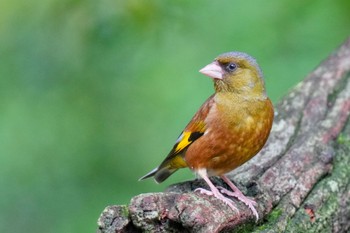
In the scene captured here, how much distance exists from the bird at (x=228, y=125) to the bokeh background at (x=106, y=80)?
1.60 meters

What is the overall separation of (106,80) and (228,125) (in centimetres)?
273

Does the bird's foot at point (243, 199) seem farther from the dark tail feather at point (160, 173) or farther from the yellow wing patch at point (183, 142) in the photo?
the dark tail feather at point (160, 173)

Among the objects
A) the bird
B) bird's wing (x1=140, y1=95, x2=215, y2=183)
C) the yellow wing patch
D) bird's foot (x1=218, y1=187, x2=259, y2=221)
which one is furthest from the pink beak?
bird's foot (x1=218, y1=187, x2=259, y2=221)

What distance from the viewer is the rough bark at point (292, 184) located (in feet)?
15.1

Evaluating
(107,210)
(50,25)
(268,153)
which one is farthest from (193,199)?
(50,25)

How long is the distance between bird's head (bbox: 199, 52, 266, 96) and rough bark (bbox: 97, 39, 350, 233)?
61 centimetres

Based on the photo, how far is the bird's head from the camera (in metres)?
5.79

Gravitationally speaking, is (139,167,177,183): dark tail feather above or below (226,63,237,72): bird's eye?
below

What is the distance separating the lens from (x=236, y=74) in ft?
19.1

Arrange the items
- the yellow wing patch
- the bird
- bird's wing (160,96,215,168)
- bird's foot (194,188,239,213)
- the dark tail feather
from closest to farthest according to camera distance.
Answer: bird's foot (194,188,239,213) < the bird < bird's wing (160,96,215,168) < the yellow wing patch < the dark tail feather

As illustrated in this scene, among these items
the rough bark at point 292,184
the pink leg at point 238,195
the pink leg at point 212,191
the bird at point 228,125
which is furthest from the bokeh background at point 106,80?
the pink leg at point 238,195

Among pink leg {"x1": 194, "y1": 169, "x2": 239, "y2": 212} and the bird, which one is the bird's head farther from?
pink leg {"x1": 194, "y1": 169, "x2": 239, "y2": 212}

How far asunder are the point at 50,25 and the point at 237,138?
243 cm

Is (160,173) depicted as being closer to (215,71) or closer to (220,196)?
(215,71)
